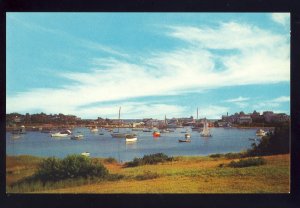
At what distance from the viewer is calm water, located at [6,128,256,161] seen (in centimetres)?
617

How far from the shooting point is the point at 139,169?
6242mm

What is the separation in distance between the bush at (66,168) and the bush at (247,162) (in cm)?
156

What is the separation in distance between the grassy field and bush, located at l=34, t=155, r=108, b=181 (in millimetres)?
77

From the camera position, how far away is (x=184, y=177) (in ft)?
20.3

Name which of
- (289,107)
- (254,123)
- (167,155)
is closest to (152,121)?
(167,155)

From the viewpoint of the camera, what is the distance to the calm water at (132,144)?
6.17 meters

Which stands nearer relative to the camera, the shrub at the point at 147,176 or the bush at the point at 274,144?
the bush at the point at 274,144

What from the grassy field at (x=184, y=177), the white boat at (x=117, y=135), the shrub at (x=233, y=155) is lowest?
the grassy field at (x=184, y=177)

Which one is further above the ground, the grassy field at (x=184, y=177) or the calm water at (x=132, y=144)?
the calm water at (x=132, y=144)

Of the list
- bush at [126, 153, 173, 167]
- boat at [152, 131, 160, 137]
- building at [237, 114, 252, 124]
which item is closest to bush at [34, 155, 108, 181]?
bush at [126, 153, 173, 167]

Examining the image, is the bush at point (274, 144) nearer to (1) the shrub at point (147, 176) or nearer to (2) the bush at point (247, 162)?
(2) the bush at point (247, 162)

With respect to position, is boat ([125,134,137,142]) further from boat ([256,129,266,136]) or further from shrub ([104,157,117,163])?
boat ([256,129,266,136])

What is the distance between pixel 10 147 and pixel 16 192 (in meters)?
0.55

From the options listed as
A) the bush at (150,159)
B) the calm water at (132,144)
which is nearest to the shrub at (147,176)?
the bush at (150,159)
